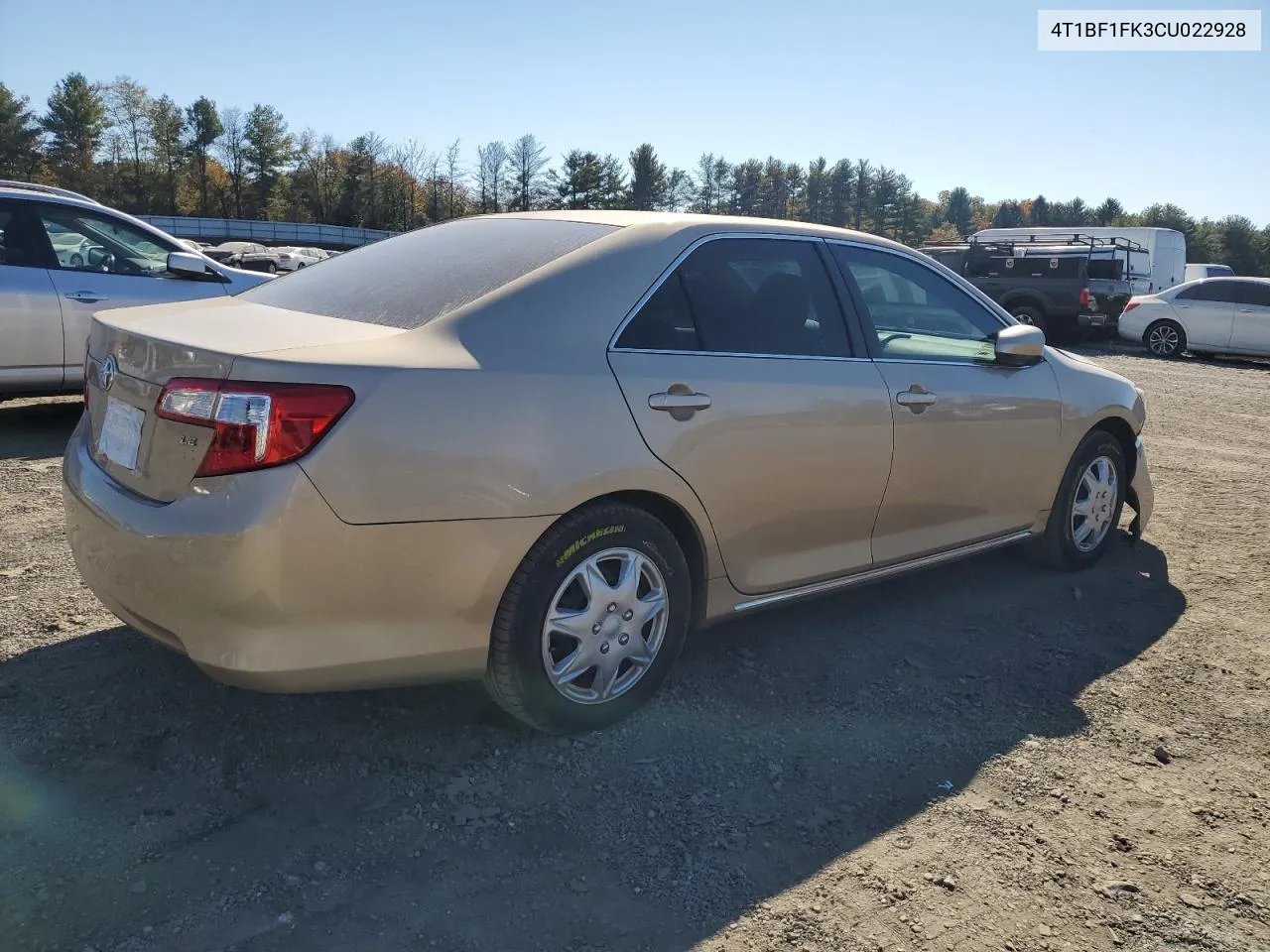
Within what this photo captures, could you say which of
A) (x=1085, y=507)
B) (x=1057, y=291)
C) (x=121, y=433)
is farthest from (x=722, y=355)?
(x=1057, y=291)

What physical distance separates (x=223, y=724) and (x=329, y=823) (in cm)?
64

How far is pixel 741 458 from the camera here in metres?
3.27

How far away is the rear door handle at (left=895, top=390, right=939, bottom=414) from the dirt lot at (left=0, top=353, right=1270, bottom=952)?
940mm

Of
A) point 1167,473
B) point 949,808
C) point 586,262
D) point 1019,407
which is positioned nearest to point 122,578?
point 586,262

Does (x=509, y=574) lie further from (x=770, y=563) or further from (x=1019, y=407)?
(x=1019, y=407)

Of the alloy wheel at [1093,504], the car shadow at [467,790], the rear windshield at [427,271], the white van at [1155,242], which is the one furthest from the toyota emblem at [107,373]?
the white van at [1155,242]

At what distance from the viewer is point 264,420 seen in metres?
2.47

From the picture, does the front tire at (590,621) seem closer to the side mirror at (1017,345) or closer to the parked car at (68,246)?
the side mirror at (1017,345)

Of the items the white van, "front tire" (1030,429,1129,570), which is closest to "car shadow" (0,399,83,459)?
"front tire" (1030,429,1129,570)

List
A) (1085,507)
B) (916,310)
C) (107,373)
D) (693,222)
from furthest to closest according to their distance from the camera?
1. (1085,507)
2. (916,310)
3. (693,222)
4. (107,373)

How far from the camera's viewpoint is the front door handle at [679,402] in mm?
3053

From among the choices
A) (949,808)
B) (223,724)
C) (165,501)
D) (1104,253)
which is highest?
(1104,253)

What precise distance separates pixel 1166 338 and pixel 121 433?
19.1m

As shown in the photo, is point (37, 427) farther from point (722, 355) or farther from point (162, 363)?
point (722, 355)
